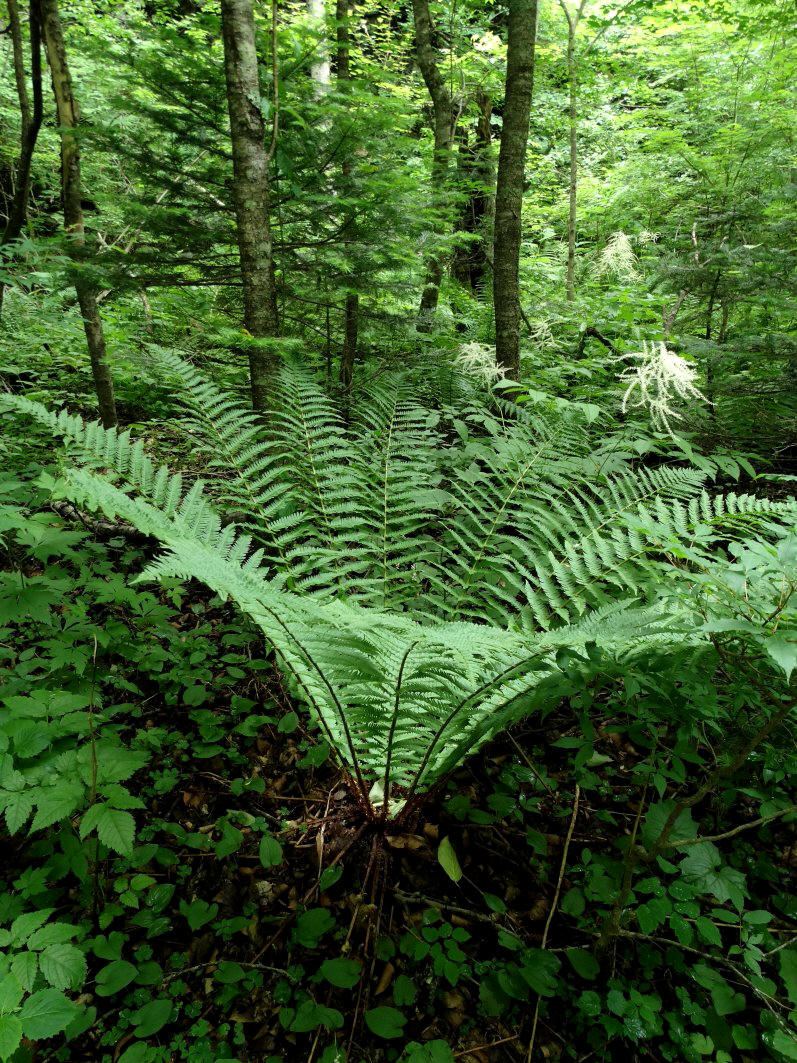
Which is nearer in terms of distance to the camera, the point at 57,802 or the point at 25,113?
the point at 57,802

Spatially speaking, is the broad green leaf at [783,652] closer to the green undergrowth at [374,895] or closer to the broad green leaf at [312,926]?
the green undergrowth at [374,895]

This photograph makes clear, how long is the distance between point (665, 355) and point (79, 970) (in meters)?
2.52

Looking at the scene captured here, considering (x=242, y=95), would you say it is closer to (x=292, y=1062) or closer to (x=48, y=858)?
(x=48, y=858)

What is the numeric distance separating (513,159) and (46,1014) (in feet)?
10.9

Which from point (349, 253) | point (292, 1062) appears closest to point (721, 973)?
point (292, 1062)

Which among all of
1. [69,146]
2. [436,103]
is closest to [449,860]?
[69,146]

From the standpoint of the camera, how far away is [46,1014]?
90 centimetres

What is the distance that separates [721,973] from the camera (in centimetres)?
116

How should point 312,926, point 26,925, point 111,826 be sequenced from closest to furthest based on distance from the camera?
point 26,925
point 111,826
point 312,926

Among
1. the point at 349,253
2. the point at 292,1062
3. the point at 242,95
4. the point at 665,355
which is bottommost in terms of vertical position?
the point at 292,1062

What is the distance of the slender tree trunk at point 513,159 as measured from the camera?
2488mm

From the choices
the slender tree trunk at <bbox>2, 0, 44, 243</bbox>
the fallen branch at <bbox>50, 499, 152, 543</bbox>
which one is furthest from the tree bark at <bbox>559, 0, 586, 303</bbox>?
the fallen branch at <bbox>50, 499, 152, 543</bbox>

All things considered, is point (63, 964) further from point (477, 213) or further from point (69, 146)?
point (477, 213)

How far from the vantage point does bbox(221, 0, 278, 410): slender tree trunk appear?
209 cm
